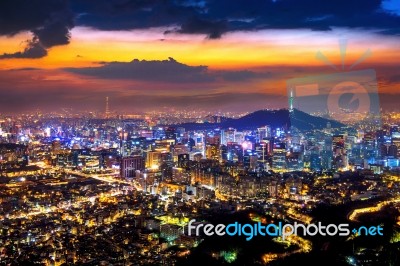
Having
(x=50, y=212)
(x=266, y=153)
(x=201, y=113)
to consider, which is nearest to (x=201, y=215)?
(x=50, y=212)

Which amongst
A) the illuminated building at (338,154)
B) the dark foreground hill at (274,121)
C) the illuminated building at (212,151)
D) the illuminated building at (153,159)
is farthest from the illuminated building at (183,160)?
the illuminated building at (338,154)

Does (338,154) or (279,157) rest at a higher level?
(338,154)

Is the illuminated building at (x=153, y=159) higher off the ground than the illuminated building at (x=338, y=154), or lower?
lower

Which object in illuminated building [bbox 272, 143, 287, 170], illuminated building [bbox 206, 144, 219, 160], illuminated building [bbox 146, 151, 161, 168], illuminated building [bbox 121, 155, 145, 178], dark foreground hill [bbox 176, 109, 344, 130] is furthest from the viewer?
illuminated building [bbox 206, 144, 219, 160]

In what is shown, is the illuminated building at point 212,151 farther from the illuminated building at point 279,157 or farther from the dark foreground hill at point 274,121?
the illuminated building at point 279,157

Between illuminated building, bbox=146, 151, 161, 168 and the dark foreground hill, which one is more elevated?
the dark foreground hill

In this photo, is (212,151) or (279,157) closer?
(279,157)

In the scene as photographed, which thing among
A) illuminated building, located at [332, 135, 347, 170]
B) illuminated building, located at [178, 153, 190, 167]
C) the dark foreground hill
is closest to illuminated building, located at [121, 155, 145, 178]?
illuminated building, located at [178, 153, 190, 167]

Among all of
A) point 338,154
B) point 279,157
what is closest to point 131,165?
point 279,157

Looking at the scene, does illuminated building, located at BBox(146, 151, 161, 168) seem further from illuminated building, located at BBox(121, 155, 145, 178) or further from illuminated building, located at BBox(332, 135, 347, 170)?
illuminated building, located at BBox(332, 135, 347, 170)

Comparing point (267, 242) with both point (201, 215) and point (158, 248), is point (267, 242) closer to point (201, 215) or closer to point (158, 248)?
point (158, 248)

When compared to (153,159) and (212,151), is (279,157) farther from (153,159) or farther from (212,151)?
(153,159)
